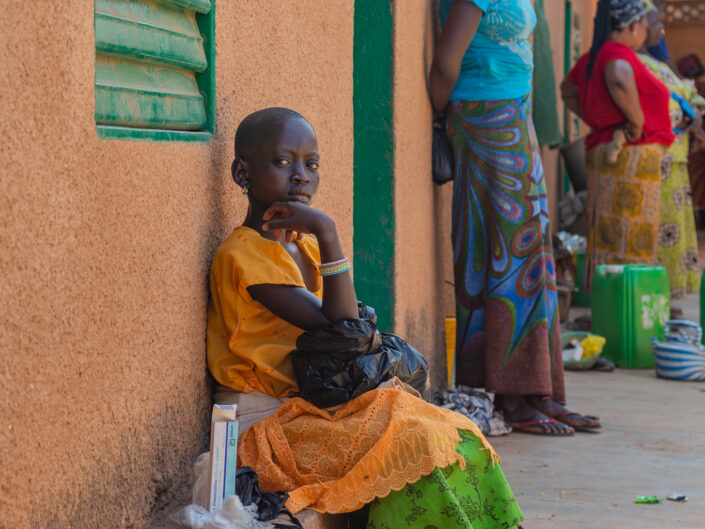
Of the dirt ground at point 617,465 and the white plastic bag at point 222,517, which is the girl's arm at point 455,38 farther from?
the white plastic bag at point 222,517

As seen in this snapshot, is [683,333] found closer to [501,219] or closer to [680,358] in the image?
[680,358]

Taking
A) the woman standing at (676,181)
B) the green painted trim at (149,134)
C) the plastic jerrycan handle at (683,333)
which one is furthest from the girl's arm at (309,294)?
the woman standing at (676,181)

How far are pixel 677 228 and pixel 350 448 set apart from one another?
6767mm

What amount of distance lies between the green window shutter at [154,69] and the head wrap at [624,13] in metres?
5.29

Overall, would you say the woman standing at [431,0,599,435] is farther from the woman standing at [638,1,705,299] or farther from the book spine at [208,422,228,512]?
the woman standing at [638,1,705,299]

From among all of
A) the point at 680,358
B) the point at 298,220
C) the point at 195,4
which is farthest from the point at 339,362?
the point at 680,358

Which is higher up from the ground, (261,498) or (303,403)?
(303,403)

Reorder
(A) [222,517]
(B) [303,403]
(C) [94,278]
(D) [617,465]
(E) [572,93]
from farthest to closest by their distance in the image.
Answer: (E) [572,93], (D) [617,465], (B) [303,403], (A) [222,517], (C) [94,278]

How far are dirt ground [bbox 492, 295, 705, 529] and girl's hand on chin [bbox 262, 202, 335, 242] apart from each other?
4.59ft

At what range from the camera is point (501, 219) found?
454cm

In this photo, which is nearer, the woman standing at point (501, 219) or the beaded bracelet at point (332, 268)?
the beaded bracelet at point (332, 268)

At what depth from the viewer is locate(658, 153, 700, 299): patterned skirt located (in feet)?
27.5

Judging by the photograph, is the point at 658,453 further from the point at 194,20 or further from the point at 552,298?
the point at 194,20

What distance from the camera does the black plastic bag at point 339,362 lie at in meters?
2.51
